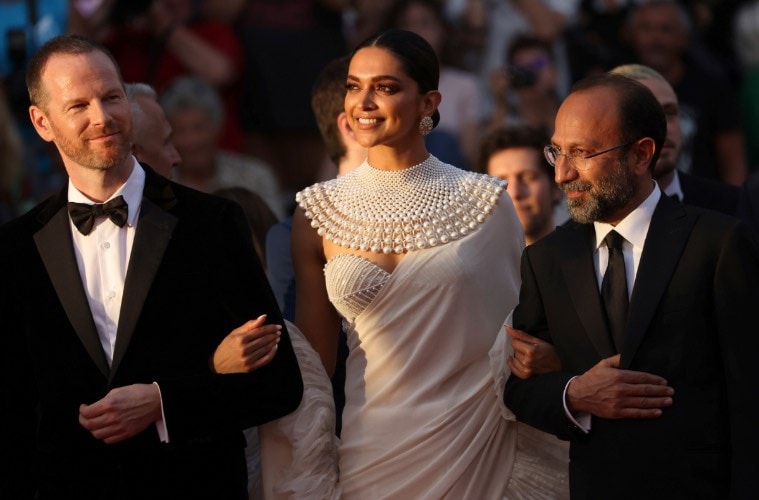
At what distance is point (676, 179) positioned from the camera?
619cm

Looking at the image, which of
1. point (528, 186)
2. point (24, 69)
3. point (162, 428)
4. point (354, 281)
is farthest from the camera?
point (24, 69)

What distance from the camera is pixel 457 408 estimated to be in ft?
16.4

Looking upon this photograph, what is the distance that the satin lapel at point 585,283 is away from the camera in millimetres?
4469

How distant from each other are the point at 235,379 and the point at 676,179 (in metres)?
2.39

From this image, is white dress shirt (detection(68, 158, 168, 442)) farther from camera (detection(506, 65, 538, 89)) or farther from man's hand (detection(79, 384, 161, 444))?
camera (detection(506, 65, 538, 89))

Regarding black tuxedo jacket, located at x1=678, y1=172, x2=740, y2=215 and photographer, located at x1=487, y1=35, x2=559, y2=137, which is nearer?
black tuxedo jacket, located at x1=678, y1=172, x2=740, y2=215

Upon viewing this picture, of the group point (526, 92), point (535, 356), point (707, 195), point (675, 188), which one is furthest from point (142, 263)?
point (526, 92)

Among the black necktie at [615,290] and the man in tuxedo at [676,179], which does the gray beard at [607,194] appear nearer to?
the black necktie at [615,290]

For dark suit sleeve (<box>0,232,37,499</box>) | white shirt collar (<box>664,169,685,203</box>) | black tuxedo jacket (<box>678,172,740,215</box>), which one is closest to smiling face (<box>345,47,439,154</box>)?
dark suit sleeve (<box>0,232,37,499</box>)

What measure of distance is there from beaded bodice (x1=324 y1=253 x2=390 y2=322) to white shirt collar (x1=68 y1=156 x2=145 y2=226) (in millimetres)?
716

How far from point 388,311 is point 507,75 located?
150 inches

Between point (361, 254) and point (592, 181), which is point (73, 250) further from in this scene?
point (592, 181)

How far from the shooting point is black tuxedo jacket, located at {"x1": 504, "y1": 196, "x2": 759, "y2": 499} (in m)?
4.27

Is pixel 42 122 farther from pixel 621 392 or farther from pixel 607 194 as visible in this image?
pixel 621 392
